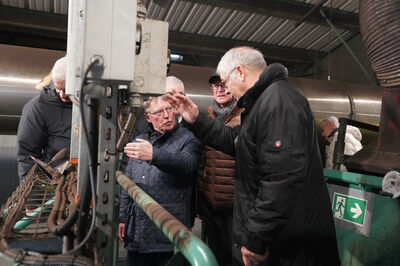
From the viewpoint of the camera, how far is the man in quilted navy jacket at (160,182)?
1500 mm

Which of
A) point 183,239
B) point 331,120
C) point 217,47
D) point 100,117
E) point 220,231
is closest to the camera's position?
point 183,239

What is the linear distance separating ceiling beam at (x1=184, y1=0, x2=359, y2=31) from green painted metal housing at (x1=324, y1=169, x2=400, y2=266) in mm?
2719

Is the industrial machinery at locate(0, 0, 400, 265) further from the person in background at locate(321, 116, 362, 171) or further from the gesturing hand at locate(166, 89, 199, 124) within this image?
the person in background at locate(321, 116, 362, 171)

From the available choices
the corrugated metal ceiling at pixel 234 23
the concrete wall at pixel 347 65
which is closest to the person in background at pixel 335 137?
the corrugated metal ceiling at pixel 234 23

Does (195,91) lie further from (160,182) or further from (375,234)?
(375,234)

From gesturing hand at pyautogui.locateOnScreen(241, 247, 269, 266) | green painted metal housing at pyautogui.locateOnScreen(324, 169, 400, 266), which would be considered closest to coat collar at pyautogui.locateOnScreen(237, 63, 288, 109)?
gesturing hand at pyautogui.locateOnScreen(241, 247, 269, 266)

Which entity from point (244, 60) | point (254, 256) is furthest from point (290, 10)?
point (254, 256)

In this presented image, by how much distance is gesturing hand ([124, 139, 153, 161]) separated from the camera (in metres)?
1.32

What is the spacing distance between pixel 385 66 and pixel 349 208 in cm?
74

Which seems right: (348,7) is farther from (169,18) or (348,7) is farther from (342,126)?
(342,126)

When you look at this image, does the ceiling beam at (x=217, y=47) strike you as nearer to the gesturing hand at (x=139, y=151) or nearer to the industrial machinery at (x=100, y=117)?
the gesturing hand at (x=139, y=151)

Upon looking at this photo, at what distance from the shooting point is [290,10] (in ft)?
12.9

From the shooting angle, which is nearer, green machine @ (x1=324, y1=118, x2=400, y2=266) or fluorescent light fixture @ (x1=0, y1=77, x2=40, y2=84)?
green machine @ (x1=324, y1=118, x2=400, y2=266)

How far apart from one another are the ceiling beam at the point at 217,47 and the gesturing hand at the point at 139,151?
10.5 feet
